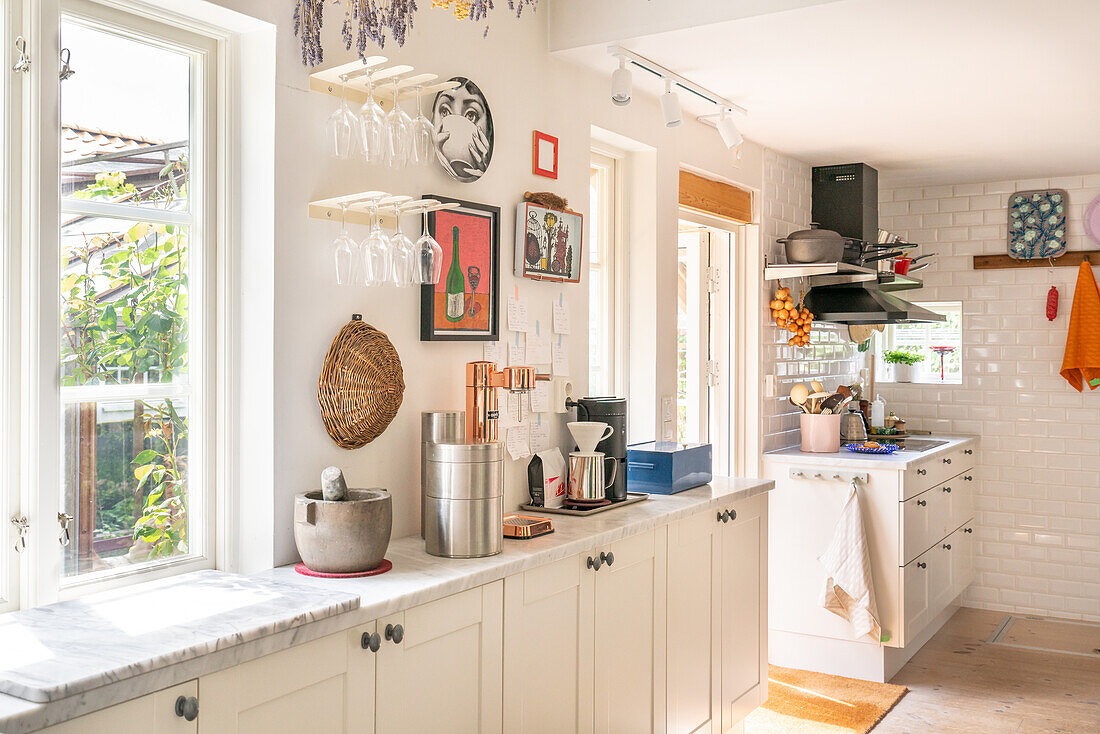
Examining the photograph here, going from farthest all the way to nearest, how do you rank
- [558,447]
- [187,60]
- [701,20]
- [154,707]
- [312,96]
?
[558,447] < [701,20] < [312,96] < [187,60] < [154,707]

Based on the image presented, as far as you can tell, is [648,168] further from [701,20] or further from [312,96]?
[312,96]

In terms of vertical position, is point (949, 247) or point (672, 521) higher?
point (949, 247)

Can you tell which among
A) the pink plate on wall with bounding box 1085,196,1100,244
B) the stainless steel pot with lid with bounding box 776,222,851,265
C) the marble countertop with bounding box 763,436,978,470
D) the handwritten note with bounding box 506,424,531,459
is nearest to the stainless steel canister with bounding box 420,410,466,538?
the handwritten note with bounding box 506,424,531,459

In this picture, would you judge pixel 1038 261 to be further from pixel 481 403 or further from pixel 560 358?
pixel 481 403

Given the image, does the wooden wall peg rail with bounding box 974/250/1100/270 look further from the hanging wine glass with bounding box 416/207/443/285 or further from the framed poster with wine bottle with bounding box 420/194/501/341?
the hanging wine glass with bounding box 416/207/443/285

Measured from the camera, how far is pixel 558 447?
3273 millimetres

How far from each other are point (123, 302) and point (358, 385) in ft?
1.96

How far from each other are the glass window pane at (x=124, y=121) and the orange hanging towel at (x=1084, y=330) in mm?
5012

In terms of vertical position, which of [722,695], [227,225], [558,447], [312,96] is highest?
[312,96]

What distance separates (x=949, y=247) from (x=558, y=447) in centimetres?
369

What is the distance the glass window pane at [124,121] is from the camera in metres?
1.97

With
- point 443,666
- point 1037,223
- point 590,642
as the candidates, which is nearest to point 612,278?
point 590,642

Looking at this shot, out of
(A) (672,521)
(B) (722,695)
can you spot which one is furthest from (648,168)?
(B) (722,695)

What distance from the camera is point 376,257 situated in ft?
7.25
